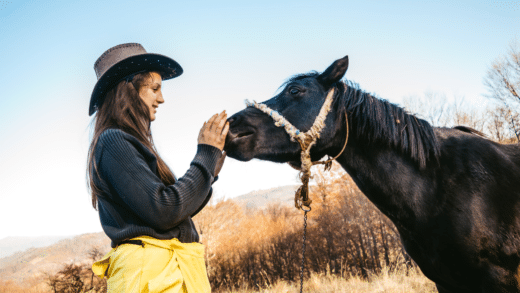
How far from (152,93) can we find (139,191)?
82cm

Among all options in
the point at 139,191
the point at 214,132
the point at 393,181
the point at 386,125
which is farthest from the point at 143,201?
the point at 386,125

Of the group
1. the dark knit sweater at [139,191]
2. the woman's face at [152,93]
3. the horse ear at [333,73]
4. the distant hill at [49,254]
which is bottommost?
the distant hill at [49,254]

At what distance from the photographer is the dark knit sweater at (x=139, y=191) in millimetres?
1324

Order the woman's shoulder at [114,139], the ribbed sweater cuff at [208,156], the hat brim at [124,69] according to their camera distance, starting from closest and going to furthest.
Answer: the woman's shoulder at [114,139]
the ribbed sweater cuff at [208,156]
the hat brim at [124,69]

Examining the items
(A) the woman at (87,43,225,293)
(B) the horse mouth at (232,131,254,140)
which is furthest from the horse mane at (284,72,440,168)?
(A) the woman at (87,43,225,293)

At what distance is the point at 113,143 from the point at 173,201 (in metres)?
0.44

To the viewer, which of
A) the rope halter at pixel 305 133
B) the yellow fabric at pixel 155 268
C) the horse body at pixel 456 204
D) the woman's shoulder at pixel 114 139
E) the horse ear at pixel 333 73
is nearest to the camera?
the yellow fabric at pixel 155 268

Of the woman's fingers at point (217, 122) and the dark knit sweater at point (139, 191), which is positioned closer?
the dark knit sweater at point (139, 191)

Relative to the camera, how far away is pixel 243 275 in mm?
19375

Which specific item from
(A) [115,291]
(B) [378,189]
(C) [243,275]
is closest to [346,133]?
(B) [378,189]

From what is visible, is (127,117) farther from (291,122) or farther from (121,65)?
(291,122)

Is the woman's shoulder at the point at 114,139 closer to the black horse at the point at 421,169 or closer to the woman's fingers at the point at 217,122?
the woman's fingers at the point at 217,122

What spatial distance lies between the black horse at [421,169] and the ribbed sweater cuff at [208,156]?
1.73 feet

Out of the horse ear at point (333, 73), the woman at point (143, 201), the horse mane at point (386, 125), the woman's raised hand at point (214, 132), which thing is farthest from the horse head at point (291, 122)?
the woman at point (143, 201)
